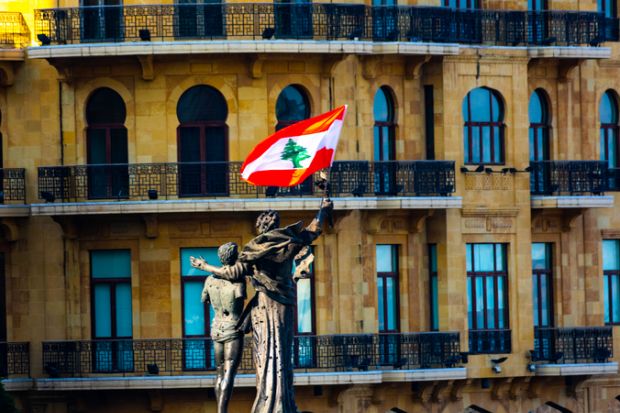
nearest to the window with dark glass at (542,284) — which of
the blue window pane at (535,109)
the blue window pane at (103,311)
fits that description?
the blue window pane at (535,109)

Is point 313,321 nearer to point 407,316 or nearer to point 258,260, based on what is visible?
point 407,316

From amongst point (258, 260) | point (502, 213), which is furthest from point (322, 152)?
point (502, 213)

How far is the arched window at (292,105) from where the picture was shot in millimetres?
56750

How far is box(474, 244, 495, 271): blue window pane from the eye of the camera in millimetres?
59125

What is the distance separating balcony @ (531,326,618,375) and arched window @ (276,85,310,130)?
786cm

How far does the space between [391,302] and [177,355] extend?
5581 millimetres

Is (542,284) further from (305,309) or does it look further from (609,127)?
(305,309)

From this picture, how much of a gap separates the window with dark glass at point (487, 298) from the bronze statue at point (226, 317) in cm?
2360

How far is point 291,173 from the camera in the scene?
126 feet

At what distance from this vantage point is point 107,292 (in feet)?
186

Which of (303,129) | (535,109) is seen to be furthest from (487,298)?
(303,129)

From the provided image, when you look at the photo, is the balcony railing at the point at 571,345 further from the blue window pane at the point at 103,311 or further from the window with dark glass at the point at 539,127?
the blue window pane at the point at 103,311

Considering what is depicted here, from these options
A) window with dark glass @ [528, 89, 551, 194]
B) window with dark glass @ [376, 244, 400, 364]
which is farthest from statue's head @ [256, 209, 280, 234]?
window with dark glass @ [528, 89, 551, 194]

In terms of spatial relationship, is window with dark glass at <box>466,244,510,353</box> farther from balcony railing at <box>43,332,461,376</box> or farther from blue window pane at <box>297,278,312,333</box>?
blue window pane at <box>297,278,312,333</box>
